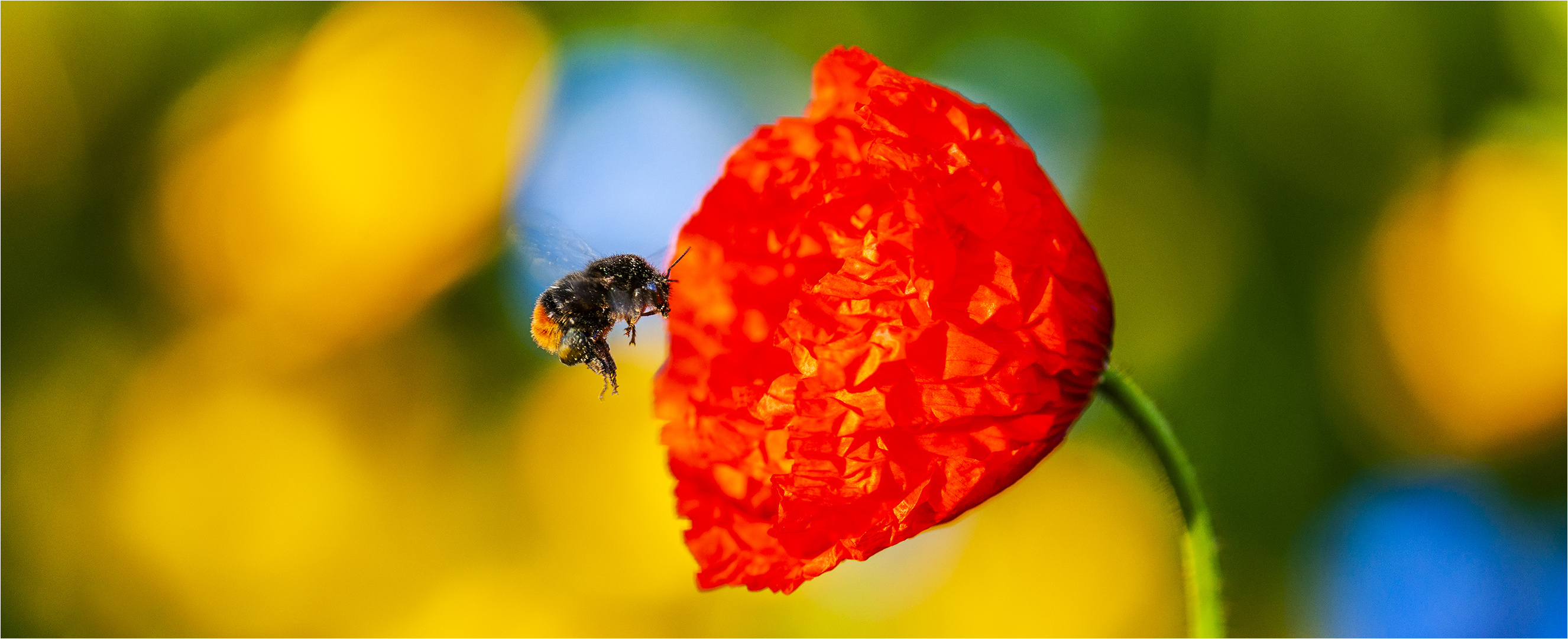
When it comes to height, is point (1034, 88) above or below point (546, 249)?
above

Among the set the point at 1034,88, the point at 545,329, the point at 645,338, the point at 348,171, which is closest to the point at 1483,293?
Answer: the point at 1034,88

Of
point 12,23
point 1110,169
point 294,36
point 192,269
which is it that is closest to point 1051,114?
point 1110,169

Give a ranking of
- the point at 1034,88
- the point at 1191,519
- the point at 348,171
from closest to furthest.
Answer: the point at 1191,519 → the point at 1034,88 → the point at 348,171

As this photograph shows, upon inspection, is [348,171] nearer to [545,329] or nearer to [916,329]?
[545,329]

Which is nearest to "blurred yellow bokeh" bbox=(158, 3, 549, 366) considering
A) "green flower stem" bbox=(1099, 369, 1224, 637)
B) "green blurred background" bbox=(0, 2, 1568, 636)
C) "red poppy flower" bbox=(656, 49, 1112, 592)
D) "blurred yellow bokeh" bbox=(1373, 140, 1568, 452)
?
"green blurred background" bbox=(0, 2, 1568, 636)

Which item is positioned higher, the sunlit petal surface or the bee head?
the sunlit petal surface

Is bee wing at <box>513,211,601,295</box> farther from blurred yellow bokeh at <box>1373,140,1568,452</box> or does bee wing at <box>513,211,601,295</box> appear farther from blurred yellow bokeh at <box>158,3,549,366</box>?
blurred yellow bokeh at <box>1373,140,1568,452</box>
